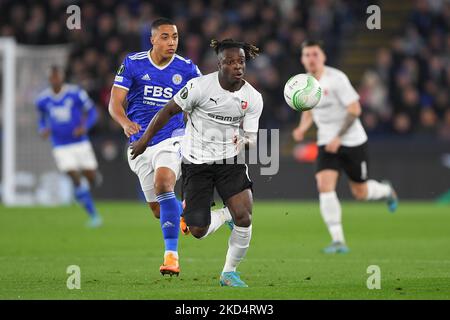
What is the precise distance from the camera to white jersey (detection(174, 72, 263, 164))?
861 centimetres

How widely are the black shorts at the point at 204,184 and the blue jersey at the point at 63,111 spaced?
8778 millimetres

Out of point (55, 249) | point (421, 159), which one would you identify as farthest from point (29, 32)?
point (55, 249)

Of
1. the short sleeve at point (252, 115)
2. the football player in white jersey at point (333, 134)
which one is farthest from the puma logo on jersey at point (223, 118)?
the football player in white jersey at point (333, 134)

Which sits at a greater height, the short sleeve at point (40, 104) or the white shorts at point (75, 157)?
the short sleeve at point (40, 104)

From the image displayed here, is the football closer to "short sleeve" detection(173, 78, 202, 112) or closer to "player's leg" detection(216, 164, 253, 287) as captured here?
"player's leg" detection(216, 164, 253, 287)

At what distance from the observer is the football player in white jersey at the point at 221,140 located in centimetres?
856

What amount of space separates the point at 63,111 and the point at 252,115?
9.27 meters

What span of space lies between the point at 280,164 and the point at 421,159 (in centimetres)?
306

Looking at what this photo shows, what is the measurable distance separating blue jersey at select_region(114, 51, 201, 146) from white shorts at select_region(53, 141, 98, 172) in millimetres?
7402

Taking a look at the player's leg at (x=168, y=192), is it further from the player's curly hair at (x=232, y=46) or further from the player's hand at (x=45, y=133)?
the player's hand at (x=45, y=133)

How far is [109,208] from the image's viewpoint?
2094 centimetres

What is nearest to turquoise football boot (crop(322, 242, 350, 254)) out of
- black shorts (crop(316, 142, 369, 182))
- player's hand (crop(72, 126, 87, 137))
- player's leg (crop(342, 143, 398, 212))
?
black shorts (crop(316, 142, 369, 182))

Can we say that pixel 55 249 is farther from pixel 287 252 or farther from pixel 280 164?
pixel 280 164

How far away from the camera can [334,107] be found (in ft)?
42.2
